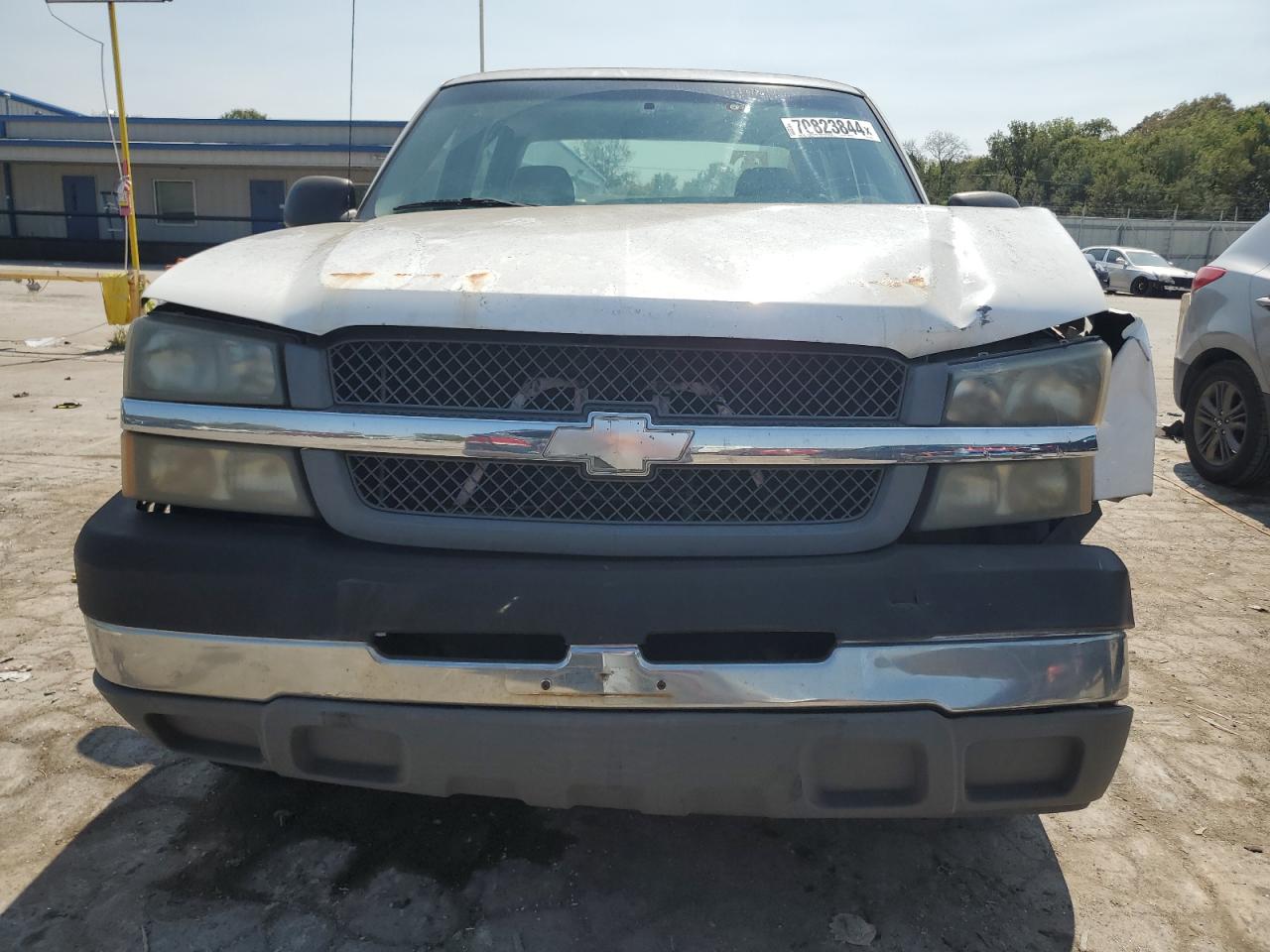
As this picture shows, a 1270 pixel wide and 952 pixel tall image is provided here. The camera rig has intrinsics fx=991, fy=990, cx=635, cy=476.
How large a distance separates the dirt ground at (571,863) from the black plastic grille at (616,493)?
90 cm

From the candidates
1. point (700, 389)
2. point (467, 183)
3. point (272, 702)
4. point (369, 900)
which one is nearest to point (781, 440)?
point (700, 389)

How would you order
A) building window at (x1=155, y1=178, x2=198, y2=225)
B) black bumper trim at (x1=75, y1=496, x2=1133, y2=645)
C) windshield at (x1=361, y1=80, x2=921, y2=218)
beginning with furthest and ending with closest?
1. building window at (x1=155, y1=178, x2=198, y2=225)
2. windshield at (x1=361, y1=80, x2=921, y2=218)
3. black bumper trim at (x1=75, y1=496, x2=1133, y2=645)

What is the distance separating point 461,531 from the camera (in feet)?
6.03

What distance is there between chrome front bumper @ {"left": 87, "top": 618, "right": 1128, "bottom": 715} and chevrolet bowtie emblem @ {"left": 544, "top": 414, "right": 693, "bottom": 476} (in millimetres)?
322

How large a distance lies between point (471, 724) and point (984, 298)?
4.07 feet

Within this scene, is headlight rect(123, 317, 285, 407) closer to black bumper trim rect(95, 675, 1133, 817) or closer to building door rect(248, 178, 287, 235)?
black bumper trim rect(95, 675, 1133, 817)

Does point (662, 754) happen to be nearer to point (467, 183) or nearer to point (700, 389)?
point (700, 389)

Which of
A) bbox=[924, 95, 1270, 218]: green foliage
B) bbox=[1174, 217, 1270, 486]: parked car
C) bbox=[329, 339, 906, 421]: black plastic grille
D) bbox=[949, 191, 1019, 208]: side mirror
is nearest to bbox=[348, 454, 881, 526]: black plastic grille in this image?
bbox=[329, 339, 906, 421]: black plastic grille

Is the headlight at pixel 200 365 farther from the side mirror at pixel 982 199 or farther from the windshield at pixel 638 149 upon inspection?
the side mirror at pixel 982 199

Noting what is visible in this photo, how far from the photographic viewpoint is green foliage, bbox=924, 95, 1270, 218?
210 feet

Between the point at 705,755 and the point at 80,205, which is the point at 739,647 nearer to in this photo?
the point at 705,755

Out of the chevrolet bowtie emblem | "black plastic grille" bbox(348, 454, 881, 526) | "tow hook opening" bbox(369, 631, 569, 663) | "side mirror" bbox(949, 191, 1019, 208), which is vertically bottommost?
"tow hook opening" bbox(369, 631, 569, 663)

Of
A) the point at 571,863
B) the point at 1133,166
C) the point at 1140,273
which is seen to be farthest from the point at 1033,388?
the point at 1133,166

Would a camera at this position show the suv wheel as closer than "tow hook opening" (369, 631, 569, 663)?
No
